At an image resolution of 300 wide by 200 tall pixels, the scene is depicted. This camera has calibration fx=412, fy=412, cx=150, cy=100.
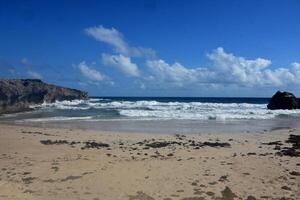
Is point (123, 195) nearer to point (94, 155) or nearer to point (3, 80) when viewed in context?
point (94, 155)

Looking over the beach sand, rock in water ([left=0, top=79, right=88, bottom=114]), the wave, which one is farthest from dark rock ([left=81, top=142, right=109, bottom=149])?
rock in water ([left=0, top=79, right=88, bottom=114])

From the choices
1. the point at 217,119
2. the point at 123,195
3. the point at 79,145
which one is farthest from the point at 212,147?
the point at 217,119

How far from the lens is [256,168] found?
1179 centimetres

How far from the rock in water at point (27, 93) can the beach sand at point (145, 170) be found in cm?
Result: 2981

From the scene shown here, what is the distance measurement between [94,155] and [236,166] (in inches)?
185

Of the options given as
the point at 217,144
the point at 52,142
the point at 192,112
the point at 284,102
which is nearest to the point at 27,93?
the point at 192,112

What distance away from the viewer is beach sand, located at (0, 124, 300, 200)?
9211mm

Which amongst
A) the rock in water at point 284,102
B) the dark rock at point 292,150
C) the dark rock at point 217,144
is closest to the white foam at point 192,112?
the rock in water at point 284,102

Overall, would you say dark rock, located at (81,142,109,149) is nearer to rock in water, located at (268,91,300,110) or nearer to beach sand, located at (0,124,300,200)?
beach sand, located at (0,124,300,200)

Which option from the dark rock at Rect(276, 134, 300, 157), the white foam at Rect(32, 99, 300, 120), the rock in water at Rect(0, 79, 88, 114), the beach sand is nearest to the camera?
the beach sand

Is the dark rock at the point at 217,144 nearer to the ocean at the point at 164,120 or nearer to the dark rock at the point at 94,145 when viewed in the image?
the dark rock at the point at 94,145

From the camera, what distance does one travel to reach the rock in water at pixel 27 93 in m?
50.3

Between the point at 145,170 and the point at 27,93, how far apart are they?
5143cm

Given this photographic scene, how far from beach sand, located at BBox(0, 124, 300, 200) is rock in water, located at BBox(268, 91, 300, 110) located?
32.5 meters
